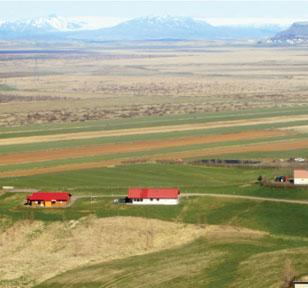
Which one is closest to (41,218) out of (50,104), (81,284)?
(81,284)

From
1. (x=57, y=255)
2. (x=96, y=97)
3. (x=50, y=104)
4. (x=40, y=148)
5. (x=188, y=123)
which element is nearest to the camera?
(x=57, y=255)

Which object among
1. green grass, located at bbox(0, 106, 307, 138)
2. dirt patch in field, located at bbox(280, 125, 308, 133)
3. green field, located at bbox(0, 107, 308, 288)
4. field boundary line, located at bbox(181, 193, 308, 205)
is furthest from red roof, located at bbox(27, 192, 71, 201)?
dirt patch in field, located at bbox(280, 125, 308, 133)

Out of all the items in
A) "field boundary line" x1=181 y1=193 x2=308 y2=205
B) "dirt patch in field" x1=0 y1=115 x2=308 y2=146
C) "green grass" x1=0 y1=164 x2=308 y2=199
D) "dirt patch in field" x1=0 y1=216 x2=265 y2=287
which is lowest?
"dirt patch in field" x1=0 y1=216 x2=265 y2=287

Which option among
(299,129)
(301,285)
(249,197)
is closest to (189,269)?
(301,285)

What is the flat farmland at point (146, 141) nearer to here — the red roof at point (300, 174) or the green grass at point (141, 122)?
the green grass at point (141, 122)

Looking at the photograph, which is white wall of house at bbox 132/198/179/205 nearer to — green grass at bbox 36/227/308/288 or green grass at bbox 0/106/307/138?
green grass at bbox 36/227/308/288

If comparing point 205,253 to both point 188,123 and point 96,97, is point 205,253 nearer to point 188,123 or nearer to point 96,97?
point 188,123

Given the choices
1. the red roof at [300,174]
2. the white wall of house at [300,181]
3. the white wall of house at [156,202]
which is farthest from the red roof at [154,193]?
the red roof at [300,174]
